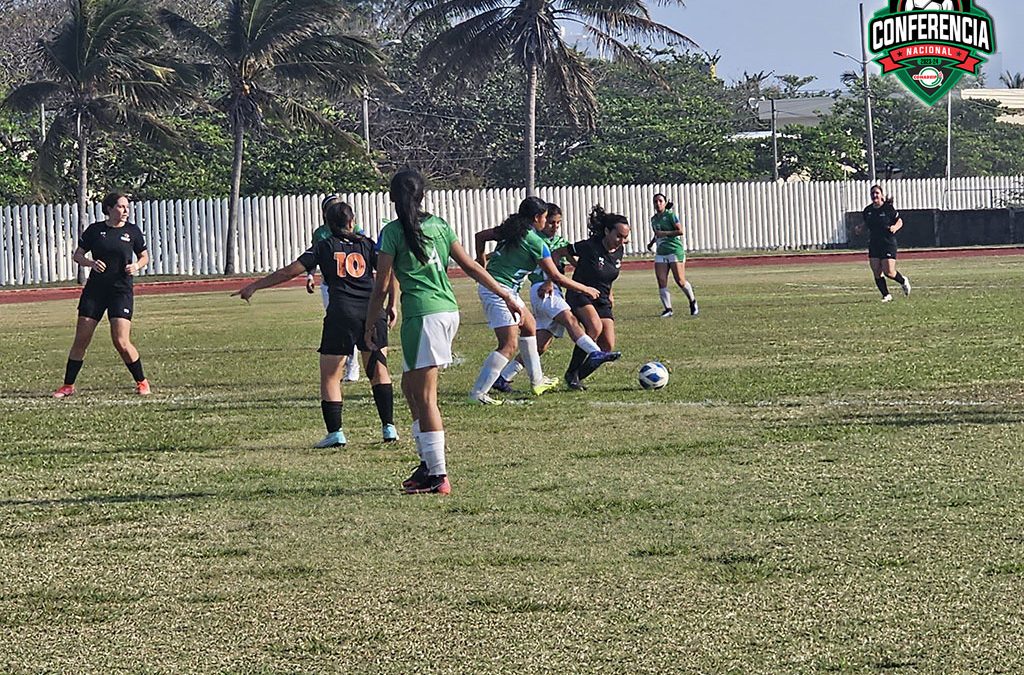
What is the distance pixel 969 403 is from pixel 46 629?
7665mm

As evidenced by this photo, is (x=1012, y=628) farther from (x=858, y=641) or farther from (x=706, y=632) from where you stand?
(x=706, y=632)

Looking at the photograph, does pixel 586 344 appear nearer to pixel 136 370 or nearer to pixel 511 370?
pixel 511 370

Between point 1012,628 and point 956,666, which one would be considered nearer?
point 956,666

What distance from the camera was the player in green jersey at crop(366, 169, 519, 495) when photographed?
8.73 meters

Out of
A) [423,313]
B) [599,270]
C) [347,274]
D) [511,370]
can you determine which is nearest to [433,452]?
[423,313]

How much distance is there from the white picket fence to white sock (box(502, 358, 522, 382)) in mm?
30325

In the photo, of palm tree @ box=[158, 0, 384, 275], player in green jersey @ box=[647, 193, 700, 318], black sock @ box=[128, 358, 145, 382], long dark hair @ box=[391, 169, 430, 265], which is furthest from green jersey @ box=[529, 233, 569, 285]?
palm tree @ box=[158, 0, 384, 275]

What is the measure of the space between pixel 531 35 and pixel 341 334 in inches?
1428

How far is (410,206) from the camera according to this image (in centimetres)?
861

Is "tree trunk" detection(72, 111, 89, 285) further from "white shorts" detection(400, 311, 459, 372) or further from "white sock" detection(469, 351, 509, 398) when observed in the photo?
"white shorts" detection(400, 311, 459, 372)

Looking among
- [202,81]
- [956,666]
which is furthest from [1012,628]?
[202,81]

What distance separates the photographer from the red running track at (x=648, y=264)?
121 feet

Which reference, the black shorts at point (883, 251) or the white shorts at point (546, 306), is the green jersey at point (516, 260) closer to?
the white shorts at point (546, 306)

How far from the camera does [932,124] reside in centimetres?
6725
